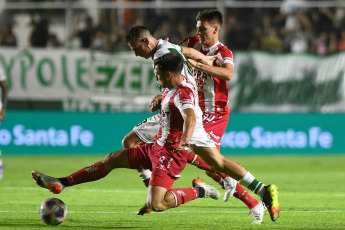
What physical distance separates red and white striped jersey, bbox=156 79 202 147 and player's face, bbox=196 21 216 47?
1.14 m

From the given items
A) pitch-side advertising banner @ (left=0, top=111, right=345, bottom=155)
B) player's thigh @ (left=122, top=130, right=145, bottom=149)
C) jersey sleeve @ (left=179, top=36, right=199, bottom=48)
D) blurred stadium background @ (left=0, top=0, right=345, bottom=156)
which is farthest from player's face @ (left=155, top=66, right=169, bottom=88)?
pitch-side advertising banner @ (left=0, top=111, right=345, bottom=155)

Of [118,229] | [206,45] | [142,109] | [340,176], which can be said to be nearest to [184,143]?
[118,229]

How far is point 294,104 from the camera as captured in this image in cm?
1845

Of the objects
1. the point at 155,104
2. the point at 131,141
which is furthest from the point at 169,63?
the point at 131,141

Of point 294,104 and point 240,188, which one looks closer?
point 240,188


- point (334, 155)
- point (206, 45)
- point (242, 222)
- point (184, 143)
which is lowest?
point (334, 155)

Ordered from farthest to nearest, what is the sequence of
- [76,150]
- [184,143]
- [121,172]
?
[76,150] < [121,172] < [184,143]

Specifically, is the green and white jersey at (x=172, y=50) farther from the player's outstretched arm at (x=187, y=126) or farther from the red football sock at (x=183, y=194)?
the red football sock at (x=183, y=194)

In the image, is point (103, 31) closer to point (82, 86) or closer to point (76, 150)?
point (82, 86)

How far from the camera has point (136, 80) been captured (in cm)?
1794

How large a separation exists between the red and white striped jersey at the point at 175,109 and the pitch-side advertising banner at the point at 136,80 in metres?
9.83

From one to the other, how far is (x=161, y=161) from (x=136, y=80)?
1017cm

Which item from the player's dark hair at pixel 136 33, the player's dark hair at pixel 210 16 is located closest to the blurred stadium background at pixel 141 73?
the player's dark hair at pixel 210 16

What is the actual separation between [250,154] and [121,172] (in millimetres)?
3960
